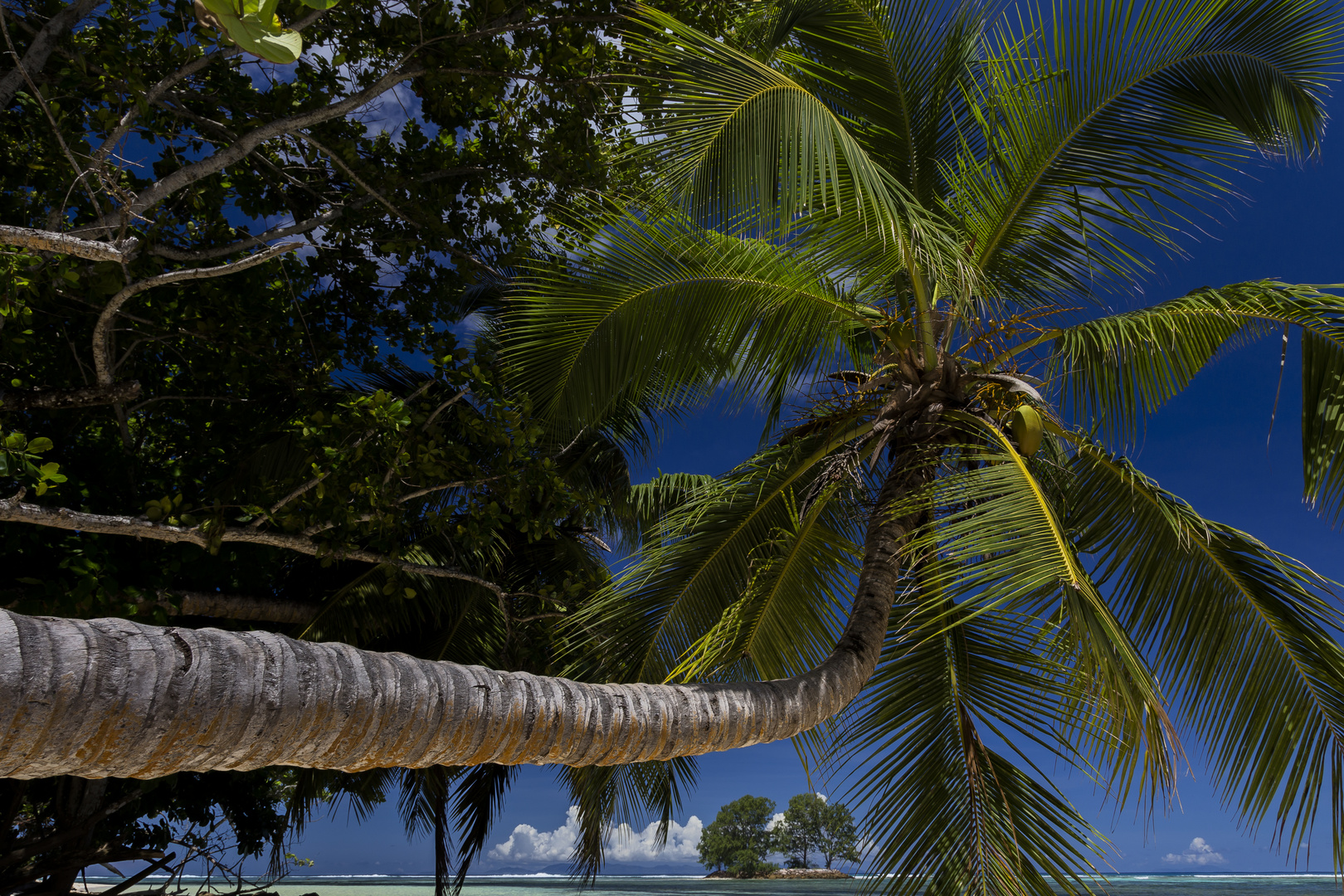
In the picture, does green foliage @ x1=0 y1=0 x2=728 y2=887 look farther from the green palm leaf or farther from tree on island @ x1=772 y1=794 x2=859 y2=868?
tree on island @ x1=772 y1=794 x2=859 y2=868

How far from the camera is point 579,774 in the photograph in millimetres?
6547

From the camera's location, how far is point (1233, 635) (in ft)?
14.6

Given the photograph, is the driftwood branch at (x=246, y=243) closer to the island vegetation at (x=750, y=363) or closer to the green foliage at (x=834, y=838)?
the island vegetation at (x=750, y=363)

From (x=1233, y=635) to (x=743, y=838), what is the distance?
4617cm

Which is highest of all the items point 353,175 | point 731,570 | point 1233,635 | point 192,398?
point 353,175

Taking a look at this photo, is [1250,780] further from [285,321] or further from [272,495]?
[285,321]

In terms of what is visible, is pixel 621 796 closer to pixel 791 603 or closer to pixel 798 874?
pixel 791 603

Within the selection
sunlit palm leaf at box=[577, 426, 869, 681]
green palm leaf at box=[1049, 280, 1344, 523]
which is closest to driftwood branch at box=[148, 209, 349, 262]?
sunlit palm leaf at box=[577, 426, 869, 681]

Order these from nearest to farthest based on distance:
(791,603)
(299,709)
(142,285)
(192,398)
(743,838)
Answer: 1. (299,709)
2. (142,285)
3. (791,603)
4. (192,398)
5. (743,838)

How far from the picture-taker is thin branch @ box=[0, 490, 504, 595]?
12.4ft

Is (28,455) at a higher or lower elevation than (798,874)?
higher

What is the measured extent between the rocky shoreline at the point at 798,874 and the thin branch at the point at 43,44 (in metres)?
48.8

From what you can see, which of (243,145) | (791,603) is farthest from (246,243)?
(791,603)

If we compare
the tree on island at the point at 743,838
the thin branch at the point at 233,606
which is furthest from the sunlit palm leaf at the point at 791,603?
the tree on island at the point at 743,838
